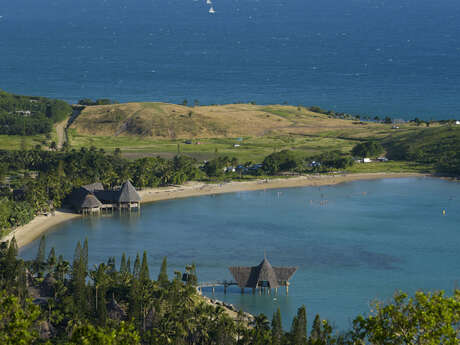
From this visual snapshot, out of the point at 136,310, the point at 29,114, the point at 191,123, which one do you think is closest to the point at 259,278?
the point at 136,310

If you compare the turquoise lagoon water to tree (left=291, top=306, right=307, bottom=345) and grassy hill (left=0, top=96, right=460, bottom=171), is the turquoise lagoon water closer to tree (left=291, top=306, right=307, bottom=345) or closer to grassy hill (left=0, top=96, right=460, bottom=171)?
tree (left=291, top=306, right=307, bottom=345)

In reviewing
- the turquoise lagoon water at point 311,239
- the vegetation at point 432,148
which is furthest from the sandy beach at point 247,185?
the vegetation at point 432,148

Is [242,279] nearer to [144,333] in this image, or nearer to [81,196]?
[144,333]

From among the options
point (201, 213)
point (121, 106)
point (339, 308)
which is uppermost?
point (121, 106)

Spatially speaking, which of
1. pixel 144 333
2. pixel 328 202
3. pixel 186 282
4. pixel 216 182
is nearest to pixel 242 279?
pixel 186 282

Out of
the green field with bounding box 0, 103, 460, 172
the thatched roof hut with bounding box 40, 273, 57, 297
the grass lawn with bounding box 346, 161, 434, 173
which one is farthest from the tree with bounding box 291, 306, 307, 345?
the green field with bounding box 0, 103, 460, 172

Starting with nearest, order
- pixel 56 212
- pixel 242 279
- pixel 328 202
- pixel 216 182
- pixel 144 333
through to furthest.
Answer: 1. pixel 144 333
2. pixel 242 279
3. pixel 56 212
4. pixel 328 202
5. pixel 216 182

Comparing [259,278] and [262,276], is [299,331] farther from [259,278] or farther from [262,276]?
[262,276]
